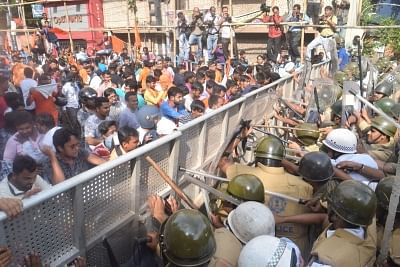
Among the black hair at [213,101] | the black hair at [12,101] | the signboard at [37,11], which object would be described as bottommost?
the black hair at [213,101]

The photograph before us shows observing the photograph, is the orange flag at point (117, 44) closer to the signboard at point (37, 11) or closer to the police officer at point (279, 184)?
the signboard at point (37, 11)

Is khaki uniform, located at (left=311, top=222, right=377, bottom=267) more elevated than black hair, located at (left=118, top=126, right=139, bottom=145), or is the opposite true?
black hair, located at (left=118, top=126, right=139, bottom=145)

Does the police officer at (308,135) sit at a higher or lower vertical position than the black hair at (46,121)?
lower

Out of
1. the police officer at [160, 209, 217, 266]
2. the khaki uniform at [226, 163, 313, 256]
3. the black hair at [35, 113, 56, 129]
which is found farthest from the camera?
the black hair at [35, 113, 56, 129]

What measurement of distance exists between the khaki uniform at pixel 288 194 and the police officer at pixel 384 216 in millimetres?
557

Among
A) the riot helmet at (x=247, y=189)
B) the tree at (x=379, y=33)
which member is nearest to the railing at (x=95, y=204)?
the riot helmet at (x=247, y=189)

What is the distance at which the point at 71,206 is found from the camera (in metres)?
2.39

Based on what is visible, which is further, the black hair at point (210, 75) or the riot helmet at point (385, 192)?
the black hair at point (210, 75)

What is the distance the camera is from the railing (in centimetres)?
213

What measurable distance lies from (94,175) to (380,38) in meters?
15.5

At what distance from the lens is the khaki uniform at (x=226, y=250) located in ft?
7.50

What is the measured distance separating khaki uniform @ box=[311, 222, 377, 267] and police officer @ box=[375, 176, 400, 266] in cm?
21

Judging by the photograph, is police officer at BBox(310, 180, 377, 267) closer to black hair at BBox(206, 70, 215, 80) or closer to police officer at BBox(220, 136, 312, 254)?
police officer at BBox(220, 136, 312, 254)

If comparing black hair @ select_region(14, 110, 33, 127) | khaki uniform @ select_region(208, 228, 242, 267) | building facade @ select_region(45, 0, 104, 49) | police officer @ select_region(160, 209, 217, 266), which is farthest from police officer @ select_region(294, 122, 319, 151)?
building facade @ select_region(45, 0, 104, 49)
